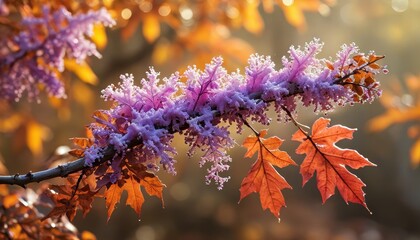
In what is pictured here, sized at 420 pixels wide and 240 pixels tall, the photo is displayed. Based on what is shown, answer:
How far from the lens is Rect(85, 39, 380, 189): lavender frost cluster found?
0.97m

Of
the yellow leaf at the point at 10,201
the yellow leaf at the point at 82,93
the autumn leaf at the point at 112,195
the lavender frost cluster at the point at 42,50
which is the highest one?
the yellow leaf at the point at 82,93

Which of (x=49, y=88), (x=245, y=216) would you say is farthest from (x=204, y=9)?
(x=245, y=216)

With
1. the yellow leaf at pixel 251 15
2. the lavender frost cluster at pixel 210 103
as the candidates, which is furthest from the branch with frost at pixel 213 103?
the yellow leaf at pixel 251 15

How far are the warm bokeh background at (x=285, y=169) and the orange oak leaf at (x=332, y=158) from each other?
2748 millimetres

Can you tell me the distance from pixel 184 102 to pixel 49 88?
651mm

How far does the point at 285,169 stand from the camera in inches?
350

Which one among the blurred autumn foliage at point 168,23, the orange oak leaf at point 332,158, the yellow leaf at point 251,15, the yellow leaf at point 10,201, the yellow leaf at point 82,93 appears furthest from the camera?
the yellow leaf at point 82,93

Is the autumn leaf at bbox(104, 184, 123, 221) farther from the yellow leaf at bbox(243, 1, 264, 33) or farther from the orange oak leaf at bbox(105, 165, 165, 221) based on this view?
the yellow leaf at bbox(243, 1, 264, 33)

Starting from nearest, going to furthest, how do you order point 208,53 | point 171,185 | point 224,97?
point 224,97
point 208,53
point 171,185

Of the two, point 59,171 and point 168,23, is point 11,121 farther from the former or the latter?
point 59,171

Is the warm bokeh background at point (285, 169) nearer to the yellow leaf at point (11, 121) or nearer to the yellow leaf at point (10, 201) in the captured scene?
the yellow leaf at point (11, 121)

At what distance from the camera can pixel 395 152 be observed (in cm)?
1027

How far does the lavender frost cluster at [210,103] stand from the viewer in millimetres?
966

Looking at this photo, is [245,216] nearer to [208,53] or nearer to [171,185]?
[171,185]
